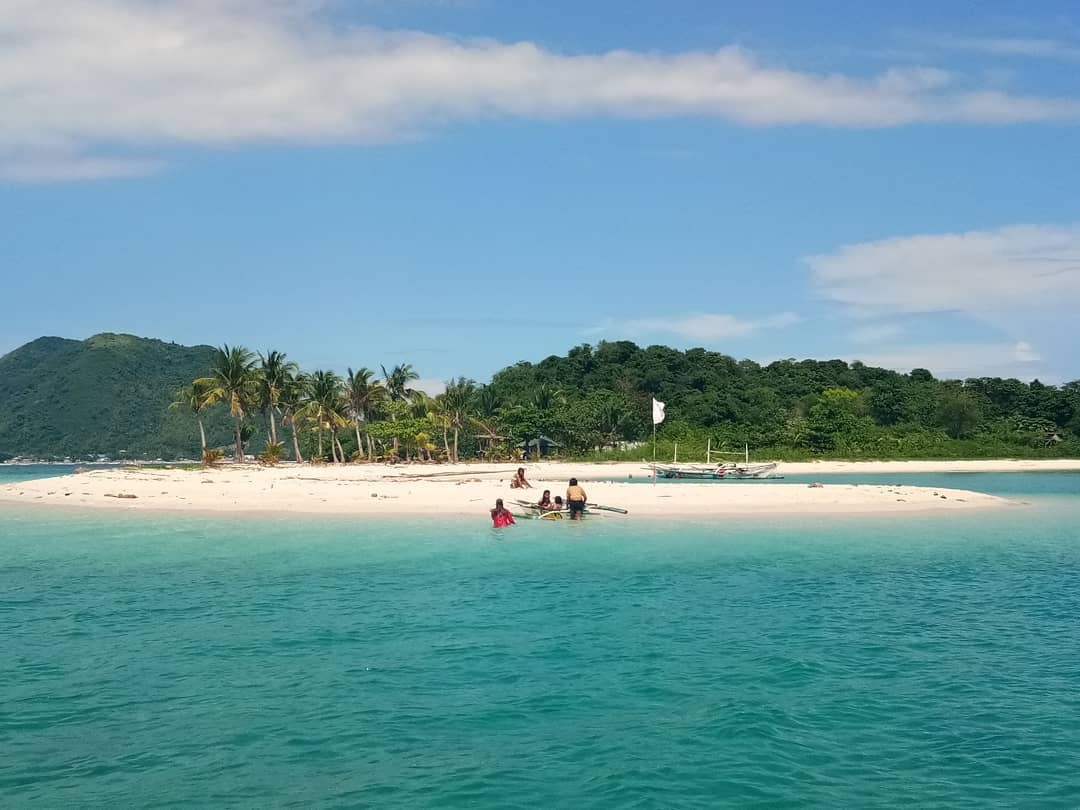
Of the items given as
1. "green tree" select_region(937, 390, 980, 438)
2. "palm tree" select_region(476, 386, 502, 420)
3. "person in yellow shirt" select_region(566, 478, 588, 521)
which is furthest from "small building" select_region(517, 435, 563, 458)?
"person in yellow shirt" select_region(566, 478, 588, 521)

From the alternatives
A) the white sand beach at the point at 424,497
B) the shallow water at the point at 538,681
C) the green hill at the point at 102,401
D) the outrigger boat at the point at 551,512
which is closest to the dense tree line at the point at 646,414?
the white sand beach at the point at 424,497

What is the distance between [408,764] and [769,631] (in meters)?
7.31

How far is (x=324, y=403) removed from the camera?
7650 cm

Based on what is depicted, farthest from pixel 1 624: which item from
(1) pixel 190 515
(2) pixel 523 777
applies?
(1) pixel 190 515

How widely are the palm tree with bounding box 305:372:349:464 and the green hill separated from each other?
7896cm

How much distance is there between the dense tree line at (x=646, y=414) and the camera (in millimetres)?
75000

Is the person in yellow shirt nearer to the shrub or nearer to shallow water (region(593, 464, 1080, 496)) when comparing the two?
shallow water (region(593, 464, 1080, 496))

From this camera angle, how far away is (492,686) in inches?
Answer: 425

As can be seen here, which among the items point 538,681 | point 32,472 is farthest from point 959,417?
point 32,472

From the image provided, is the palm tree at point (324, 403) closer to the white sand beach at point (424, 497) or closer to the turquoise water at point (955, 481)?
the white sand beach at point (424, 497)

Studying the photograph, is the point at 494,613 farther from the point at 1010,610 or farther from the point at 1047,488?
the point at 1047,488

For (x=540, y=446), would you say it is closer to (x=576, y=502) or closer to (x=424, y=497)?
(x=424, y=497)

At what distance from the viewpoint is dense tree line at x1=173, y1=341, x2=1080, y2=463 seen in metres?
75.0

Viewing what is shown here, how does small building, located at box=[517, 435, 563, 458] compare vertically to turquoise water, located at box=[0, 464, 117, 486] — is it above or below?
above
